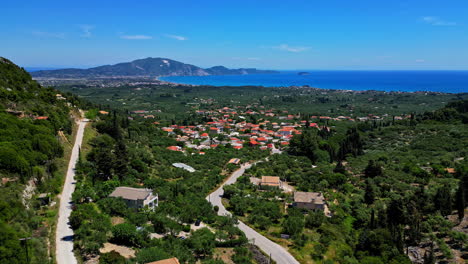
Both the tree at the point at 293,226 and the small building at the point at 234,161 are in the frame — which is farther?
the small building at the point at 234,161

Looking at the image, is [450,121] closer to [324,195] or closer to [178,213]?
[324,195]

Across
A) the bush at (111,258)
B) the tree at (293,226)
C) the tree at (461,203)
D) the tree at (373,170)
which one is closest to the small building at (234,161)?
the tree at (373,170)

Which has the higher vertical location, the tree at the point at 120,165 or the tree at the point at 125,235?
the tree at the point at 120,165

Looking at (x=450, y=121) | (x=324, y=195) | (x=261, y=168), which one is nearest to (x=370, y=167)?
(x=324, y=195)

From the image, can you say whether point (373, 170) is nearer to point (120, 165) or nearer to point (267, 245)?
point (267, 245)

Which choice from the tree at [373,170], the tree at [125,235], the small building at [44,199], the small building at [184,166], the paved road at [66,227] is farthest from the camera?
the small building at [184,166]

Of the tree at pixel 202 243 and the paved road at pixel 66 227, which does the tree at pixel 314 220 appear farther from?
the paved road at pixel 66 227
